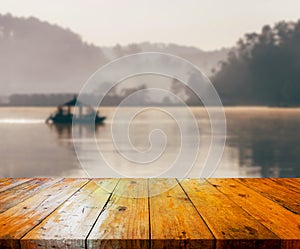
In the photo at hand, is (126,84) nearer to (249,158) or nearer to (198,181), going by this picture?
(198,181)

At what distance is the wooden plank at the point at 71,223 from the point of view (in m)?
1.24

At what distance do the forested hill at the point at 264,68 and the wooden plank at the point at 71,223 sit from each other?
39.0ft

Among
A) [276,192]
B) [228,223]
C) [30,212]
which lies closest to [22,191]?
[30,212]

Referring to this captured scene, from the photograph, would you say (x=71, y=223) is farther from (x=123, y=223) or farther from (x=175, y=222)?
(x=175, y=222)

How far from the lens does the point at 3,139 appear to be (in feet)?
104

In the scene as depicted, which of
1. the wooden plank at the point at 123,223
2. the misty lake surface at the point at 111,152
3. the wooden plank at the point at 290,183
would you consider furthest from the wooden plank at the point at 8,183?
the misty lake surface at the point at 111,152

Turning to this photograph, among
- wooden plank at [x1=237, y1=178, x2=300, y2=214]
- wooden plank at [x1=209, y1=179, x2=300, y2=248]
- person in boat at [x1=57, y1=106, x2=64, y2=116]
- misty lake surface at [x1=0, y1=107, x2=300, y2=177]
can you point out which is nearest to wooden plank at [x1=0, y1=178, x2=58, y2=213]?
wooden plank at [x1=209, y1=179, x2=300, y2=248]

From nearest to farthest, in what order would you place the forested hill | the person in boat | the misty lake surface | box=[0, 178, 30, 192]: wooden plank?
box=[0, 178, 30, 192]: wooden plank → the forested hill → the misty lake surface → the person in boat

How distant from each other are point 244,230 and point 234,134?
32542 mm

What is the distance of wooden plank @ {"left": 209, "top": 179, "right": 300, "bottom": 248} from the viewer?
1.30 m

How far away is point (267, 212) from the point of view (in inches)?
64.0

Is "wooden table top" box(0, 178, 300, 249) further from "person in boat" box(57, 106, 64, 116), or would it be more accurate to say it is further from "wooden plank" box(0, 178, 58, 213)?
"person in boat" box(57, 106, 64, 116)

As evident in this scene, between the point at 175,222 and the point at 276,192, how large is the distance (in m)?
0.82

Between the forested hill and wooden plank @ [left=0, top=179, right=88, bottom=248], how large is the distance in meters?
11.7
